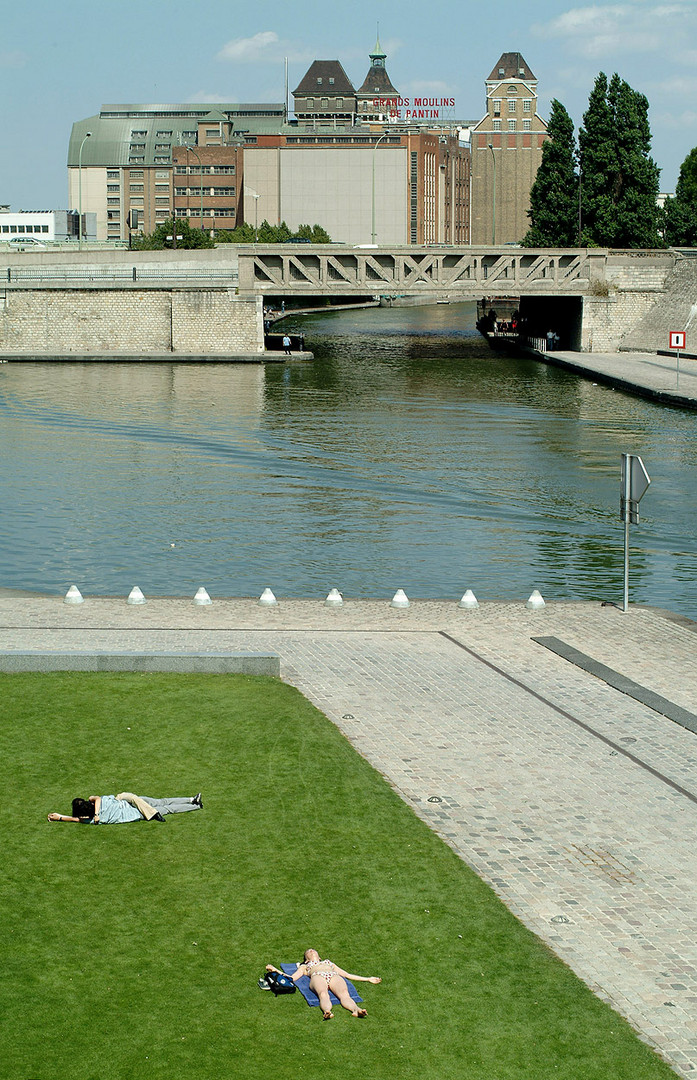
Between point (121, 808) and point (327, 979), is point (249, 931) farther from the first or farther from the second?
point (121, 808)

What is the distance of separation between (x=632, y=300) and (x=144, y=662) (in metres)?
66.2

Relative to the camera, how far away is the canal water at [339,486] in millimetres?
25141

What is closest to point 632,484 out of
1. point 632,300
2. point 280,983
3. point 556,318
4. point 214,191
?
point 280,983

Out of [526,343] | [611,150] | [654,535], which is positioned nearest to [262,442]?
[654,535]

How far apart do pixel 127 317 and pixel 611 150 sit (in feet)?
122

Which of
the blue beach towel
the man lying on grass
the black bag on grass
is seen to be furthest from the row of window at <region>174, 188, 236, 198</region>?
the black bag on grass

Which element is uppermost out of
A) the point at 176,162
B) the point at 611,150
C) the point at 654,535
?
the point at 176,162

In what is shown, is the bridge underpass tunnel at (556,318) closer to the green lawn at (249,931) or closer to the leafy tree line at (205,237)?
the leafy tree line at (205,237)

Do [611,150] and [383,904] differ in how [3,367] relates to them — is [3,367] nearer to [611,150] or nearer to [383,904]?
[611,150]

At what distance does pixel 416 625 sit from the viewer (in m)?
18.7

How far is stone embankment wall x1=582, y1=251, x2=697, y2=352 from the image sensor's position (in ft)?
250

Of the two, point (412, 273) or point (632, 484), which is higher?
point (412, 273)

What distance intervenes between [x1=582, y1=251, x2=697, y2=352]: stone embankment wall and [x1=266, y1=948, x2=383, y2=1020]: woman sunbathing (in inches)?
2747

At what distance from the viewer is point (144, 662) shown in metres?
15.8
